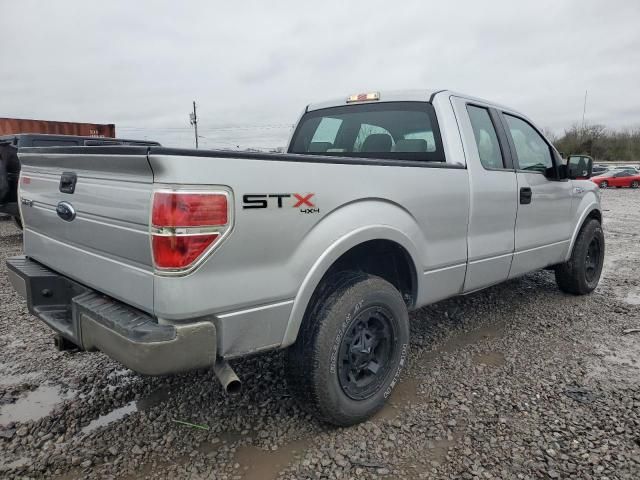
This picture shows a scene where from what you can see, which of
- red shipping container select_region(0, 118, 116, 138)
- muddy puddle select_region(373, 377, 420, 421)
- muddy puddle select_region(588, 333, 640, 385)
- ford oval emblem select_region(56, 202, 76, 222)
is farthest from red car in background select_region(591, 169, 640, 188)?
ford oval emblem select_region(56, 202, 76, 222)

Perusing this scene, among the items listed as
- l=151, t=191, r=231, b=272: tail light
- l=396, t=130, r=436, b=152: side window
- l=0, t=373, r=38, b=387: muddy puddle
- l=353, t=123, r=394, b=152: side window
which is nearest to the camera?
l=151, t=191, r=231, b=272: tail light

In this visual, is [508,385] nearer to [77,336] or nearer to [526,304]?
[526,304]

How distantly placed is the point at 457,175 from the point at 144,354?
2.21m

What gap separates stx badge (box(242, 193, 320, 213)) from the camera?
195cm

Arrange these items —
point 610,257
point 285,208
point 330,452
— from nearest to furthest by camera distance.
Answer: point 285,208
point 330,452
point 610,257

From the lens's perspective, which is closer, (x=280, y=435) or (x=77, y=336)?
(x=77, y=336)

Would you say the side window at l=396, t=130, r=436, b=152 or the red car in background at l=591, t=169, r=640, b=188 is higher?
the side window at l=396, t=130, r=436, b=152

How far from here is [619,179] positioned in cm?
3002

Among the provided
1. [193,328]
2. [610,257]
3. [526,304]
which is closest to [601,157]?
[610,257]

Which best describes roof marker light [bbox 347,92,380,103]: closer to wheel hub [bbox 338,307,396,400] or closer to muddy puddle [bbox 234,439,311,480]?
wheel hub [bbox 338,307,396,400]

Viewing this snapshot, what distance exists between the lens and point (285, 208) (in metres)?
2.08

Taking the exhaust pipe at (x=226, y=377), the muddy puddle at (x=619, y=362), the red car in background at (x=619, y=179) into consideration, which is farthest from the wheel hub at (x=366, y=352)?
the red car in background at (x=619, y=179)

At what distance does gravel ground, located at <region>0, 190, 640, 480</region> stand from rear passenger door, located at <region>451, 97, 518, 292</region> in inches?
28.2

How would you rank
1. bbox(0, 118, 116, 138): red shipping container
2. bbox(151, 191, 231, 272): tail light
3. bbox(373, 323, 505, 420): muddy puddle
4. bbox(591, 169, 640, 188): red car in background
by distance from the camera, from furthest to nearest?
1. bbox(591, 169, 640, 188): red car in background
2. bbox(0, 118, 116, 138): red shipping container
3. bbox(373, 323, 505, 420): muddy puddle
4. bbox(151, 191, 231, 272): tail light
